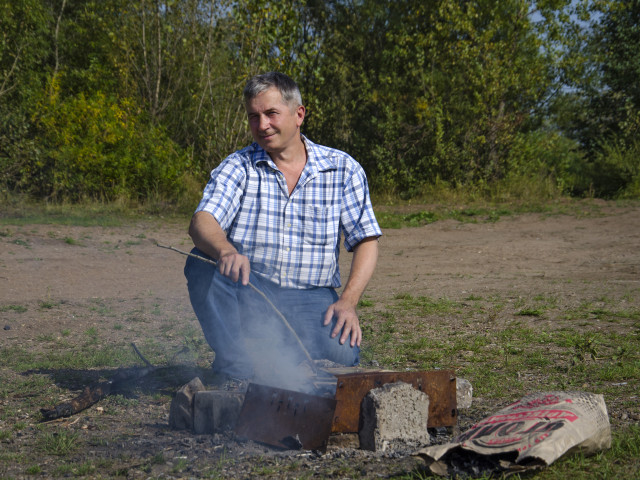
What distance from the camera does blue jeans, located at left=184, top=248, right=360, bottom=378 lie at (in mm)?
3457

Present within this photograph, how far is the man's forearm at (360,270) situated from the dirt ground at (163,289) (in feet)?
2.76

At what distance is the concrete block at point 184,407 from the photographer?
310 centimetres

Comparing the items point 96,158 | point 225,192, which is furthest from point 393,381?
point 96,158

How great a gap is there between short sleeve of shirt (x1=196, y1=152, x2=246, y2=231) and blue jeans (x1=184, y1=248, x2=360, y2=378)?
0.77 feet

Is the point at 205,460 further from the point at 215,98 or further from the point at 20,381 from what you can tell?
the point at 215,98

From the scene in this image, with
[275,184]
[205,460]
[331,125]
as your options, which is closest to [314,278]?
[275,184]

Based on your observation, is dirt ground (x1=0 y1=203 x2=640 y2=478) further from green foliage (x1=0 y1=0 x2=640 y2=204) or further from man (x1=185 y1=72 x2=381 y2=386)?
green foliage (x1=0 y1=0 x2=640 y2=204)

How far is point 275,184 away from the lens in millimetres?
3691

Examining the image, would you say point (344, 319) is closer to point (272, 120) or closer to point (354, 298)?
point (354, 298)

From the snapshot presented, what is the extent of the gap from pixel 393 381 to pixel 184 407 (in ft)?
3.14

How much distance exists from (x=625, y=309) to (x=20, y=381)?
4.68m

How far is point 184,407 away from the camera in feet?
10.2

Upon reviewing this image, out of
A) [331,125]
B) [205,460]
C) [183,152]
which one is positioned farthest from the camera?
[331,125]

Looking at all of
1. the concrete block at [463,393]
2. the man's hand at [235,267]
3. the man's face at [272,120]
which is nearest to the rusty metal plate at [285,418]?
the man's hand at [235,267]
